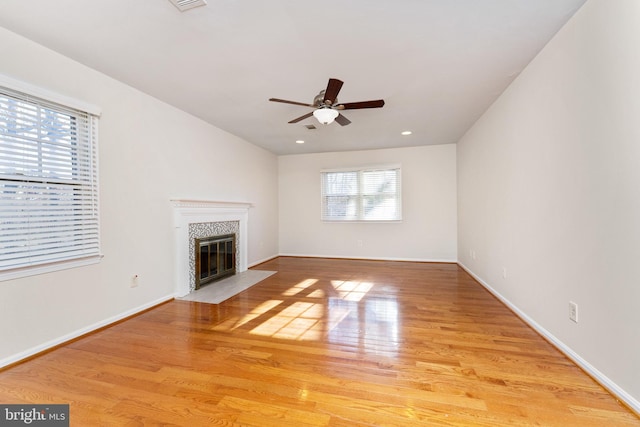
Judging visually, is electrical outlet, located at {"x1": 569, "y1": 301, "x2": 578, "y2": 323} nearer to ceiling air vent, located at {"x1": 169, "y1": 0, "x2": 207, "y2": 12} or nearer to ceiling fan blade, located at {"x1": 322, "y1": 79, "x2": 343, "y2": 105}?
ceiling fan blade, located at {"x1": 322, "y1": 79, "x2": 343, "y2": 105}

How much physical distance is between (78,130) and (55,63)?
0.55 meters

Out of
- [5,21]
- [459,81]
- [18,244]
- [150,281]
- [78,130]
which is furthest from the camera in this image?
[150,281]

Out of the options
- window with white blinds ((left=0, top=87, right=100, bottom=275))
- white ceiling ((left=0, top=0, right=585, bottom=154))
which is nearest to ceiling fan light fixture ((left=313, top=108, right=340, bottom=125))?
white ceiling ((left=0, top=0, right=585, bottom=154))

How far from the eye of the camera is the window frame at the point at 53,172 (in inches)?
78.7

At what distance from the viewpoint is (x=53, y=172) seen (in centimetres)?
225

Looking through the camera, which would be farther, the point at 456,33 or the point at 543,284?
the point at 543,284

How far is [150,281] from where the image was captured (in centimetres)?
314

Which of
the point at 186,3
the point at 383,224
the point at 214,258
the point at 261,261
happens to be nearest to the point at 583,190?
the point at 186,3

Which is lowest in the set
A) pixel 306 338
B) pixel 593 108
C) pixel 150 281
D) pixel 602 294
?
pixel 306 338

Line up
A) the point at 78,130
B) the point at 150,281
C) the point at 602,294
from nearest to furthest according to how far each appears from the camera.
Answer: the point at 602,294 < the point at 78,130 < the point at 150,281

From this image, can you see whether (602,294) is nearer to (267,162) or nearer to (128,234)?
(128,234)

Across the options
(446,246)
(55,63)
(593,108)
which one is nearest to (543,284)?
(593,108)

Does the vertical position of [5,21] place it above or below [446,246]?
above

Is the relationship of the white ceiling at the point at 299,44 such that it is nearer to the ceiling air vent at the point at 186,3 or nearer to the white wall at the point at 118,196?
the ceiling air vent at the point at 186,3
